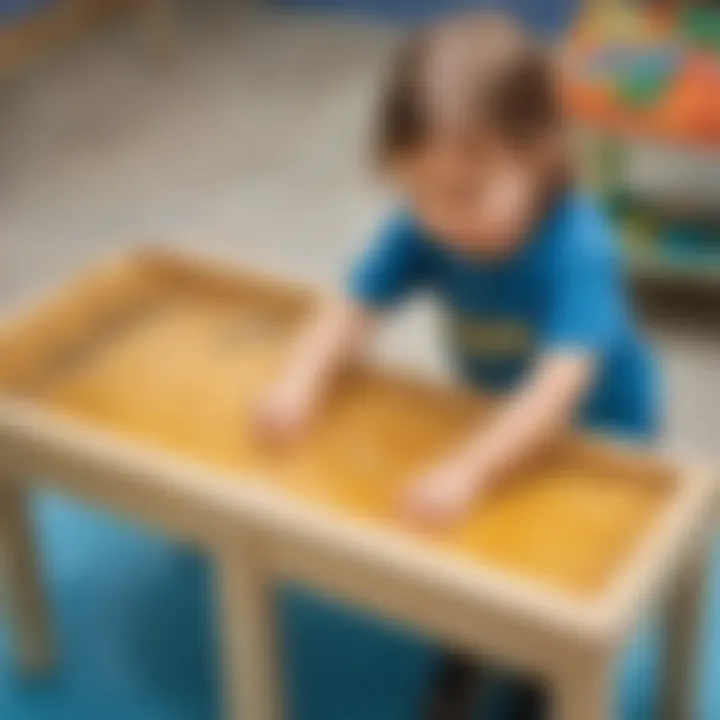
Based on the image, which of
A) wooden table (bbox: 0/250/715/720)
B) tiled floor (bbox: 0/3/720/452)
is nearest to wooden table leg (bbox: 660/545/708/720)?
wooden table (bbox: 0/250/715/720)

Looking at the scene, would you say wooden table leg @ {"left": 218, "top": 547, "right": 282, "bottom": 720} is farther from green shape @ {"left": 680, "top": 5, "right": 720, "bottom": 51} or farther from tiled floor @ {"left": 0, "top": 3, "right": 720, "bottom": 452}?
green shape @ {"left": 680, "top": 5, "right": 720, "bottom": 51}

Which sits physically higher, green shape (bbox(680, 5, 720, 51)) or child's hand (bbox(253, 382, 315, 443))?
green shape (bbox(680, 5, 720, 51))

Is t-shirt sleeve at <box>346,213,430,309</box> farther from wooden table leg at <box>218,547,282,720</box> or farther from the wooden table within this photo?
wooden table leg at <box>218,547,282,720</box>

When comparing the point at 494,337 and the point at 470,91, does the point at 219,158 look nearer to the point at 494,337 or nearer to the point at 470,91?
the point at 494,337

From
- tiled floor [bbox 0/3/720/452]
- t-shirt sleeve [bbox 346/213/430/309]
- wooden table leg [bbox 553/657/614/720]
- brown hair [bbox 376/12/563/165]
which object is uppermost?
brown hair [bbox 376/12/563/165]

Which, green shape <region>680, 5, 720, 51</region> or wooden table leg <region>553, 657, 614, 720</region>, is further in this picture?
green shape <region>680, 5, 720, 51</region>

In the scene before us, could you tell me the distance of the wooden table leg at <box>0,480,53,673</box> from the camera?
4.10 ft

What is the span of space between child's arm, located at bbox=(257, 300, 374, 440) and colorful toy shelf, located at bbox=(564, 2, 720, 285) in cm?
68

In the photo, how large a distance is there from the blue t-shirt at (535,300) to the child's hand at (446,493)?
13 cm

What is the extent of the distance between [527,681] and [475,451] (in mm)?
279

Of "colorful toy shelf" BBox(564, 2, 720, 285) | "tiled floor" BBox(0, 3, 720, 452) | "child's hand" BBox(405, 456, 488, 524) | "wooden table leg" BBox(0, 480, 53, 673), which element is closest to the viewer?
"child's hand" BBox(405, 456, 488, 524)

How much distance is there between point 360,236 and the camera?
2104mm

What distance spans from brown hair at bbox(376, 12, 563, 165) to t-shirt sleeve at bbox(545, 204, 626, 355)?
10 centimetres

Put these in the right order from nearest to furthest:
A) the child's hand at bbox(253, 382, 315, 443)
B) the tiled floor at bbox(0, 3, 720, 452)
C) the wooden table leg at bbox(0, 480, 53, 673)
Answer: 1. the child's hand at bbox(253, 382, 315, 443)
2. the wooden table leg at bbox(0, 480, 53, 673)
3. the tiled floor at bbox(0, 3, 720, 452)
